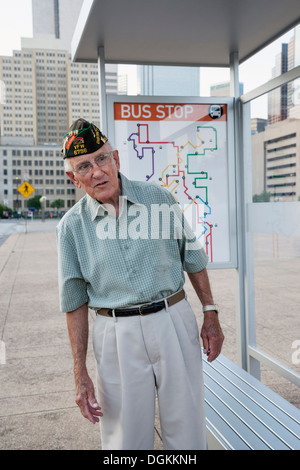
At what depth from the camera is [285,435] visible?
2.10 m

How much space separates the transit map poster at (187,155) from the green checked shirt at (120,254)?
1.34 meters

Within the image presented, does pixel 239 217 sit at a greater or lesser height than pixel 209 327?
greater

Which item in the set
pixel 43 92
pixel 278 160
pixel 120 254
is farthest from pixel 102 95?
pixel 43 92

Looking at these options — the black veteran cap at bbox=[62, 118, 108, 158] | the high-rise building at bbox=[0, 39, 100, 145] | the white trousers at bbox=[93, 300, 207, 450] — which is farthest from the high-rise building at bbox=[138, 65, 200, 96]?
the high-rise building at bbox=[0, 39, 100, 145]

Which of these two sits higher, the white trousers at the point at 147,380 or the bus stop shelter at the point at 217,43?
the bus stop shelter at the point at 217,43

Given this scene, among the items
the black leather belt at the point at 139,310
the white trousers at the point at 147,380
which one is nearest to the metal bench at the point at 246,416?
the white trousers at the point at 147,380

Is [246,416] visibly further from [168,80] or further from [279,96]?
[168,80]

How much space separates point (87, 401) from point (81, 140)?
1.17 metres

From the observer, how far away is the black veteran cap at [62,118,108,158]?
1833 mm

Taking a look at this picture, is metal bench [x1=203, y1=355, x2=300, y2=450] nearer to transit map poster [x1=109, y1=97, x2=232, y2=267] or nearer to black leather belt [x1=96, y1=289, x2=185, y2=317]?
black leather belt [x1=96, y1=289, x2=185, y2=317]

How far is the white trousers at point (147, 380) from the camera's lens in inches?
71.4

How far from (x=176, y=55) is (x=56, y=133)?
15789 cm

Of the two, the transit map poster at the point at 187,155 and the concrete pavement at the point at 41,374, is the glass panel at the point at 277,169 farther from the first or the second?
the concrete pavement at the point at 41,374

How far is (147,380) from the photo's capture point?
1835 mm
